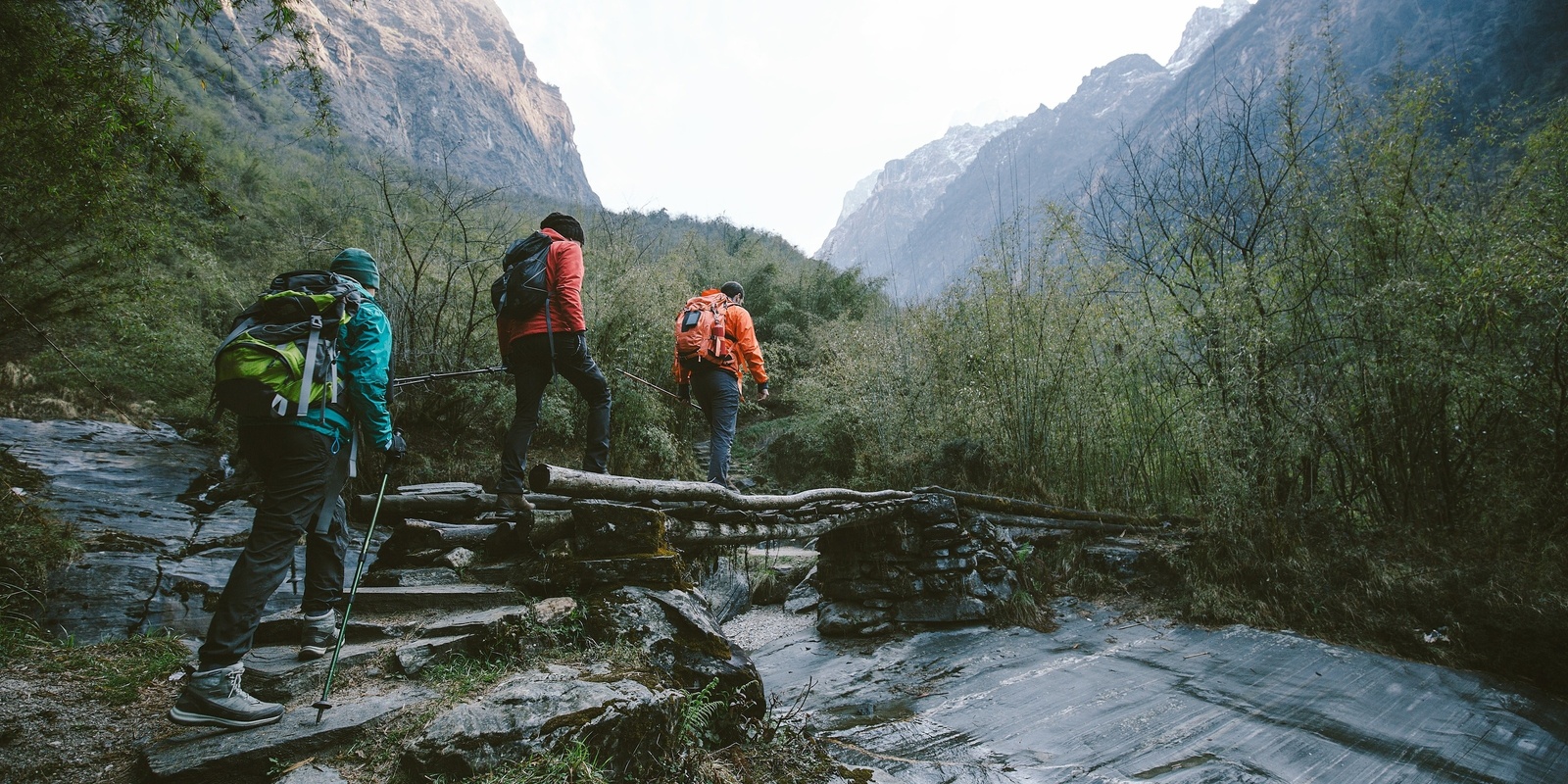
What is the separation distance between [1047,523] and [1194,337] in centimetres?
235

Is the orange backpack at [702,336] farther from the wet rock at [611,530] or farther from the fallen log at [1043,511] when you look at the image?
the fallen log at [1043,511]

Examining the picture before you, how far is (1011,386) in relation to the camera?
6.91m

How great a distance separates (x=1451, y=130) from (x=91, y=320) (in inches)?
544

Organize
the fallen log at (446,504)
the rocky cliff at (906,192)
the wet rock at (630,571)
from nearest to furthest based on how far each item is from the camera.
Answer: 1. the wet rock at (630,571)
2. the fallen log at (446,504)
3. the rocky cliff at (906,192)

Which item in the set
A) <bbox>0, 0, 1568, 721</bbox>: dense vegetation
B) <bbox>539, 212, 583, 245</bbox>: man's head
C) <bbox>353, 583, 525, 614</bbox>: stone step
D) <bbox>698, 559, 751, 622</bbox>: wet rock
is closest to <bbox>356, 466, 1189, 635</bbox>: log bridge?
<bbox>353, 583, 525, 614</bbox>: stone step

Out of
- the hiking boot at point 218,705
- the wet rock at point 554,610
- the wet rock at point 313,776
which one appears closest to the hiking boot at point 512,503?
the wet rock at point 554,610

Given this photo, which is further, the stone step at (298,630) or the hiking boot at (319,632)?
the stone step at (298,630)

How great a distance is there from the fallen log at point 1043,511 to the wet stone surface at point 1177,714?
4.67ft

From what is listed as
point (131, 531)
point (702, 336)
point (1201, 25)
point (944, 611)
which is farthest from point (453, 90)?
point (1201, 25)

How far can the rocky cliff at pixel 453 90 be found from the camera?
35469 mm

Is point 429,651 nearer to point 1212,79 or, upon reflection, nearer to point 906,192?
point 1212,79

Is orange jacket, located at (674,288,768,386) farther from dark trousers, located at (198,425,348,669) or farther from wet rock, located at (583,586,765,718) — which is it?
dark trousers, located at (198,425,348,669)

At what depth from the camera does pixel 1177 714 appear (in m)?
3.66

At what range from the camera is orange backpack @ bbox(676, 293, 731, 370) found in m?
4.45
